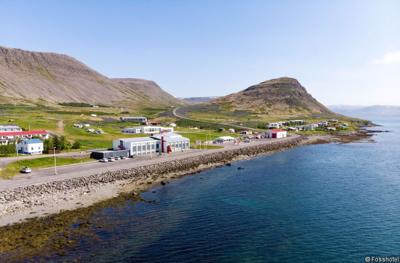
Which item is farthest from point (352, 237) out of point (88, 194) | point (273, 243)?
point (88, 194)

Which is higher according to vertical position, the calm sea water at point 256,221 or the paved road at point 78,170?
A: the paved road at point 78,170

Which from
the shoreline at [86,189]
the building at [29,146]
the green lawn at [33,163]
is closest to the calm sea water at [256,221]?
the shoreline at [86,189]

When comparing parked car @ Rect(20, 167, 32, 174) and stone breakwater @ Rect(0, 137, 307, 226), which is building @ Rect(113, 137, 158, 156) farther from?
parked car @ Rect(20, 167, 32, 174)

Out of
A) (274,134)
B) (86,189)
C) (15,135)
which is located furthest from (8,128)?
(274,134)

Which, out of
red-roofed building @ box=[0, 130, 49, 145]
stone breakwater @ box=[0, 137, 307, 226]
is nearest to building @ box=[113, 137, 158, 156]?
stone breakwater @ box=[0, 137, 307, 226]

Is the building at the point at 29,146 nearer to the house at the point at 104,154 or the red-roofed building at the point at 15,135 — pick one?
the red-roofed building at the point at 15,135

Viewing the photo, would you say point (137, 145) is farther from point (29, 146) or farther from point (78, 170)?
point (29, 146)
